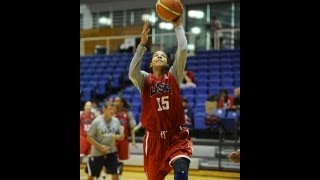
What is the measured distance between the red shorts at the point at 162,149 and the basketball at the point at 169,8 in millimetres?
925

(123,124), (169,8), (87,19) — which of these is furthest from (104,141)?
(87,19)

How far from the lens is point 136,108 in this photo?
11375 millimetres

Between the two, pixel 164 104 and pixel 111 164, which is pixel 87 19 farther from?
pixel 164 104

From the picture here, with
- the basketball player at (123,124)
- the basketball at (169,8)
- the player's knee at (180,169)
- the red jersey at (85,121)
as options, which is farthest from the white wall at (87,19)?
the player's knee at (180,169)

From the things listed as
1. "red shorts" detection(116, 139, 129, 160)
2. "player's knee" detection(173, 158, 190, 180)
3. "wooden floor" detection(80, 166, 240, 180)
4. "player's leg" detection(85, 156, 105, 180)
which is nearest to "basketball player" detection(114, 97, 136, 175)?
"red shorts" detection(116, 139, 129, 160)

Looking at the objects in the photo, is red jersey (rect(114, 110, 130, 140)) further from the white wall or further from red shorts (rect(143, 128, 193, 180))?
the white wall

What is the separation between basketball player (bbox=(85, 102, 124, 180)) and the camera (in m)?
6.87

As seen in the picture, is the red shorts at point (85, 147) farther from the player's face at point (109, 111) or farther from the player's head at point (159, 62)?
the player's head at point (159, 62)

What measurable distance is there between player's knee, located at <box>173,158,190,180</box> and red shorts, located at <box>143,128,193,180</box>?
0.10 m
